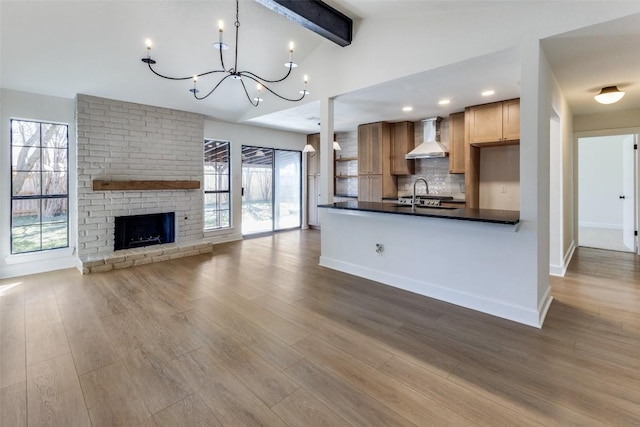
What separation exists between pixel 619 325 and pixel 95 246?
6504mm

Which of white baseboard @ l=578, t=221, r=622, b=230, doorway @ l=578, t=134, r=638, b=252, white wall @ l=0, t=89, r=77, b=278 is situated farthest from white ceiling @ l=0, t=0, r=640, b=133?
white baseboard @ l=578, t=221, r=622, b=230

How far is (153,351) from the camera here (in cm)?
222

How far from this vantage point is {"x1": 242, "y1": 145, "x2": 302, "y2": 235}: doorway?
6.91 meters

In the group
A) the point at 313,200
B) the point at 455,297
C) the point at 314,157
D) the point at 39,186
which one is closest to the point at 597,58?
the point at 455,297

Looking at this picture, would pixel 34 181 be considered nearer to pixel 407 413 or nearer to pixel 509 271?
pixel 407 413

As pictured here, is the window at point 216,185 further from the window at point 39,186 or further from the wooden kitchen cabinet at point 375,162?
the wooden kitchen cabinet at point 375,162

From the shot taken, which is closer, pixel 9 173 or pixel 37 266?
pixel 9 173

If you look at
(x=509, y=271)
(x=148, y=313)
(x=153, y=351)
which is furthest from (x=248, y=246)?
(x=509, y=271)

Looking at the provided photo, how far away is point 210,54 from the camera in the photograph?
405 cm

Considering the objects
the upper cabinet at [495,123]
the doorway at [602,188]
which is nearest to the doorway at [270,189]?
the upper cabinet at [495,123]

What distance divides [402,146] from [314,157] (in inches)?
105

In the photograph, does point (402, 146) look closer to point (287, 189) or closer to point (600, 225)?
point (287, 189)

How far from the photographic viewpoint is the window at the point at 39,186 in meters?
4.10

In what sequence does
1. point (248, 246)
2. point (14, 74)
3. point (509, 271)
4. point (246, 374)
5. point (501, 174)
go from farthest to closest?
point (248, 246), point (501, 174), point (14, 74), point (509, 271), point (246, 374)
